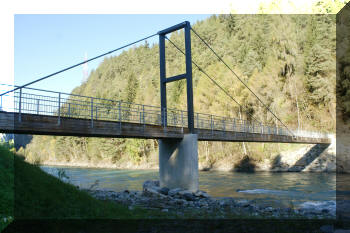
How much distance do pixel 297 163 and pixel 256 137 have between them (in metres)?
10.1

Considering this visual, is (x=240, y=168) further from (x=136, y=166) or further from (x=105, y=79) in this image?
(x=105, y=79)

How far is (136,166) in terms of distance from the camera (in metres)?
43.5

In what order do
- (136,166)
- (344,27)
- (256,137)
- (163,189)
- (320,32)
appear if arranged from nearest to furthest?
(163,189) → (256,137) → (344,27) → (320,32) → (136,166)

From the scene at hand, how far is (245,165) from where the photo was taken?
30.8 meters

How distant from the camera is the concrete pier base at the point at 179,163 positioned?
13320mm

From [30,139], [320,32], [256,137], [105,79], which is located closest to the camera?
[256,137]

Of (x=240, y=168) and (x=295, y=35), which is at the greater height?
(x=295, y=35)

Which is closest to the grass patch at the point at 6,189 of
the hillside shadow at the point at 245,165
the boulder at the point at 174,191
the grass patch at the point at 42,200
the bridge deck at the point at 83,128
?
the grass patch at the point at 42,200

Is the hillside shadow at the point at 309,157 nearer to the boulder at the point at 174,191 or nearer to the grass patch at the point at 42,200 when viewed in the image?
the boulder at the point at 174,191

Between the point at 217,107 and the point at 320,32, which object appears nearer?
the point at 320,32

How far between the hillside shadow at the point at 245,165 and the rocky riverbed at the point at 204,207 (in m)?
18.2

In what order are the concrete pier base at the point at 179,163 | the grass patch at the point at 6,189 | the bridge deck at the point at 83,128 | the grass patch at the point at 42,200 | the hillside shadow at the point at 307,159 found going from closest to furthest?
the grass patch at the point at 6,189 → the grass patch at the point at 42,200 → the bridge deck at the point at 83,128 → the concrete pier base at the point at 179,163 → the hillside shadow at the point at 307,159

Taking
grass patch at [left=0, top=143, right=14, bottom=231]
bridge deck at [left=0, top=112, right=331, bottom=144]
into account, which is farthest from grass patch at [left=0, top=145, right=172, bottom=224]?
bridge deck at [left=0, top=112, right=331, bottom=144]
